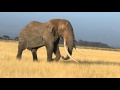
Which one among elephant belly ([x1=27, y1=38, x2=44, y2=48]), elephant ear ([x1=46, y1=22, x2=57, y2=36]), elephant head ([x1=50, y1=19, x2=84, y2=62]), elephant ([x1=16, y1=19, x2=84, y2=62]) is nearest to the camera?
elephant head ([x1=50, y1=19, x2=84, y2=62])

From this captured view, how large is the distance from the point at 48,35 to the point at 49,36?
4.2 inches

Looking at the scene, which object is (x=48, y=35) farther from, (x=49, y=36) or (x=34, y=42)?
(x=34, y=42)

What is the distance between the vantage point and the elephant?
17.2 metres

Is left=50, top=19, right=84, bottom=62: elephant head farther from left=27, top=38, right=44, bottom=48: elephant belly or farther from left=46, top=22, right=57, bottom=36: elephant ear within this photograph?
left=27, top=38, right=44, bottom=48: elephant belly

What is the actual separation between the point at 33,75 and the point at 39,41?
260 inches

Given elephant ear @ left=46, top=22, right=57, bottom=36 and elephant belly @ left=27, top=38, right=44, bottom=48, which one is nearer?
elephant ear @ left=46, top=22, right=57, bottom=36

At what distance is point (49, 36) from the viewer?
17.6m

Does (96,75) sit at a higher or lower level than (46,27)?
lower

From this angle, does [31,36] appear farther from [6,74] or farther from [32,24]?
[6,74]

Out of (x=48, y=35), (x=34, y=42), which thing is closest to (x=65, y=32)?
(x=48, y=35)

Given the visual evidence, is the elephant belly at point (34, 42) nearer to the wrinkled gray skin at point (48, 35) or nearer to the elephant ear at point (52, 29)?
the wrinkled gray skin at point (48, 35)

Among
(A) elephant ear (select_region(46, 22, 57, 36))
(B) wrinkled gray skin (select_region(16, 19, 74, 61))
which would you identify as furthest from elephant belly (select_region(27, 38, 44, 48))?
(A) elephant ear (select_region(46, 22, 57, 36))

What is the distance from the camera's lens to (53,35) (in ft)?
57.9

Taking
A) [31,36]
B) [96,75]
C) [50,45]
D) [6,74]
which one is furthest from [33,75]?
[31,36]
